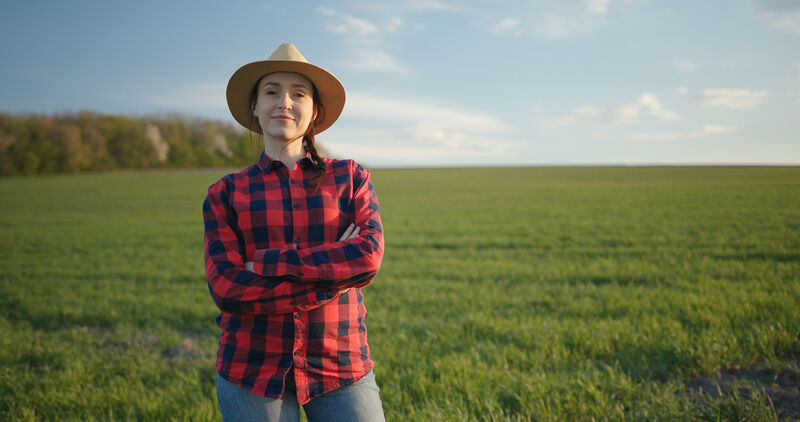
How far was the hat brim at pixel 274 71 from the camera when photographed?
6.19 ft

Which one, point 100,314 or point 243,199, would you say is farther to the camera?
point 100,314

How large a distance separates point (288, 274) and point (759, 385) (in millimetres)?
3920

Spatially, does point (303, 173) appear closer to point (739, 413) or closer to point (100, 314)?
point (739, 413)

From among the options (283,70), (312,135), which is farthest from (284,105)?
(312,135)

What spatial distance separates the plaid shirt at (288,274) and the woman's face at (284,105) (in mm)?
155

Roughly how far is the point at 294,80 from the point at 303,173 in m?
0.43

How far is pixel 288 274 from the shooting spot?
1.69 metres

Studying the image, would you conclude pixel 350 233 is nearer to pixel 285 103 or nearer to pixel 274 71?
pixel 285 103

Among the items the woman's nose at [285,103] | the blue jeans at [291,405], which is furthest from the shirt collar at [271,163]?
the blue jeans at [291,405]

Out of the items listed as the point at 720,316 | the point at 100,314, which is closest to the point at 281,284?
the point at 720,316

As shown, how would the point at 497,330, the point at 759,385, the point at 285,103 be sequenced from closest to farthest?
1. the point at 285,103
2. the point at 759,385
3. the point at 497,330

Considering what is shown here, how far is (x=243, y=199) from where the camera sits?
184 cm

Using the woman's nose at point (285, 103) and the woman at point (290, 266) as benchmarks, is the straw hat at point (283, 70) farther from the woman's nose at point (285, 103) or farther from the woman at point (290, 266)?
the woman's nose at point (285, 103)

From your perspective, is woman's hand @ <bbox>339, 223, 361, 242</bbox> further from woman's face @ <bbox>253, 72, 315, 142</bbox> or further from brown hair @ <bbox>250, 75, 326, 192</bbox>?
woman's face @ <bbox>253, 72, 315, 142</bbox>
